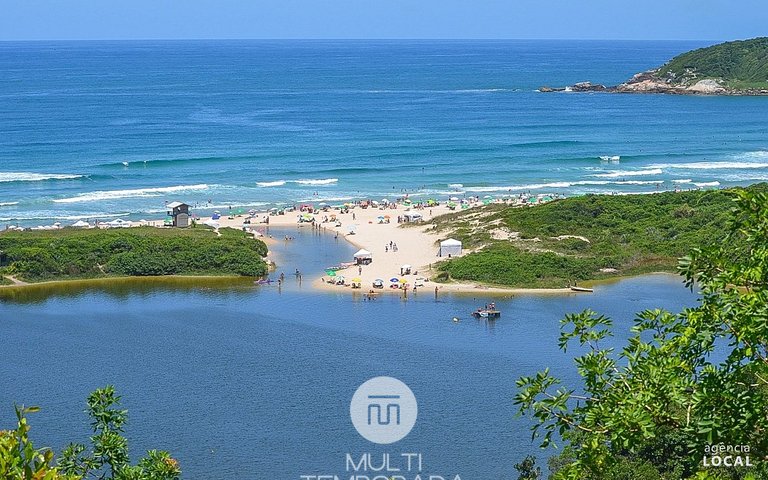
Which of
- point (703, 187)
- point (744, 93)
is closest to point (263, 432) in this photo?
point (703, 187)

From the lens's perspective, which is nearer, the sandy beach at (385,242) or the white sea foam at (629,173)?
the sandy beach at (385,242)

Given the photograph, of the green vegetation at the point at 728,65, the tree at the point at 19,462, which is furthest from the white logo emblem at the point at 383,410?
the green vegetation at the point at 728,65

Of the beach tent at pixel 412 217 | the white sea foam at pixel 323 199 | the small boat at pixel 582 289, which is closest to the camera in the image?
the small boat at pixel 582 289

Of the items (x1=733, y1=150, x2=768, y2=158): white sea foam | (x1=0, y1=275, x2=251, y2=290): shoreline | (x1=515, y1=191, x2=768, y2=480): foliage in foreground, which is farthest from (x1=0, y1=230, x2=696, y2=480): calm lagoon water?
(x1=733, y1=150, x2=768, y2=158): white sea foam

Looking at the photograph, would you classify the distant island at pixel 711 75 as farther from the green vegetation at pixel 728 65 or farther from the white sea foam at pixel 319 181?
the white sea foam at pixel 319 181

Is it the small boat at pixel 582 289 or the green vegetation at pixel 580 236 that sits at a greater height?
the green vegetation at pixel 580 236

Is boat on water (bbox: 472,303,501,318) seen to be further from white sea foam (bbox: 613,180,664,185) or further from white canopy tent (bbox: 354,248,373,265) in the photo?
white sea foam (bbox: 613,180,664,185)

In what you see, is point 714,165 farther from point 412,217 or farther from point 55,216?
point 55,216

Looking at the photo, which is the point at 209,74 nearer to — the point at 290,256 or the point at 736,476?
the point at 290,256
